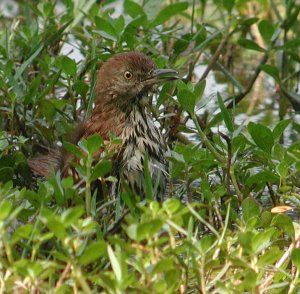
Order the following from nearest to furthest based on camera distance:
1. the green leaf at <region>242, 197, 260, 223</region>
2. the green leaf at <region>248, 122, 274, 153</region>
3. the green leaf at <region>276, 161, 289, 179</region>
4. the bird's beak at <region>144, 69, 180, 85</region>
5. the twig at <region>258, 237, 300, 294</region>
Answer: the twig at <region>258, 237, 300, 294</region>, the green leaf at <region>242, 197, 260, 223</region>, the green leaf at <region>276, 161, 289, 179</region>, the green leaf at <region>248, 122, 274, 153</region>, the bird's beak at <region>144, 69, 180, 85</region>

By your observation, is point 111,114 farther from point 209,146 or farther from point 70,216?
point 70,216

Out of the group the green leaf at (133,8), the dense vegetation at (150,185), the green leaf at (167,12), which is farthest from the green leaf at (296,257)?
the green leaf at (133,8)

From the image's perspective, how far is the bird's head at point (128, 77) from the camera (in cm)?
591

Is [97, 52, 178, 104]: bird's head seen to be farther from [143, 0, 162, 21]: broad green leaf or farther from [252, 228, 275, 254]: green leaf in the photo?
[252, 228, 275, 254]: green leaf

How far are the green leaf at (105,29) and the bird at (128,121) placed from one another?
0.16m

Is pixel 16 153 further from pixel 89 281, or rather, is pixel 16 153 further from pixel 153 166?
pixel 89 281

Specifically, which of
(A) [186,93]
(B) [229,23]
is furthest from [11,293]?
(B) [229,23]

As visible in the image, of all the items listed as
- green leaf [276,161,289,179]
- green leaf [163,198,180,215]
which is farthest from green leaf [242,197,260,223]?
green leaf [163,198,180,215]

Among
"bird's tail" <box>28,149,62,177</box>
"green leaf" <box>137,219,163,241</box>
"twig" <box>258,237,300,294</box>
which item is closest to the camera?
"green leaf" <box>137,219,163,241</box>

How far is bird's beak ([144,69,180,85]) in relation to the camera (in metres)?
5.85

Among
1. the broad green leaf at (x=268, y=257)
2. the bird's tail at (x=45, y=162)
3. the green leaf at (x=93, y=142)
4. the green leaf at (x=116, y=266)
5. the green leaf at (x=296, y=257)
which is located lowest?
the bird's tail at (x=45, y=162)

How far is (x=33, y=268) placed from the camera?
3670mm

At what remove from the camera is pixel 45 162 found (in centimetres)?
583

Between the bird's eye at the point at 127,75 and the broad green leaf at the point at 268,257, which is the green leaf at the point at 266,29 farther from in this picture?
the broad green leaf at the point at 268,257
